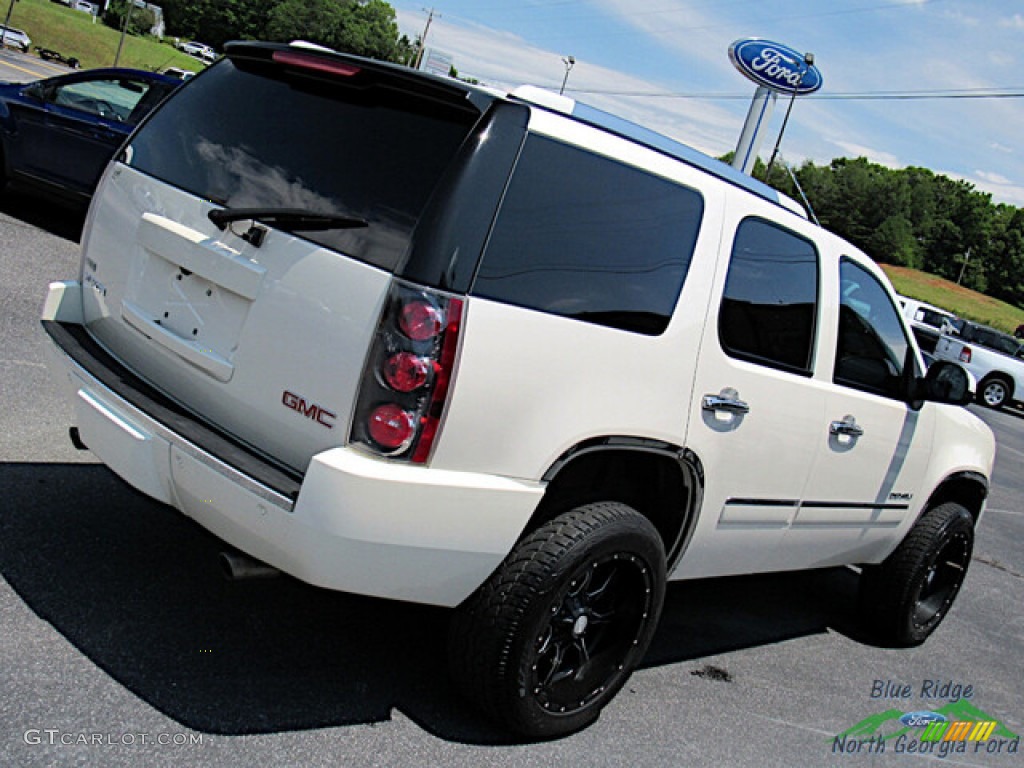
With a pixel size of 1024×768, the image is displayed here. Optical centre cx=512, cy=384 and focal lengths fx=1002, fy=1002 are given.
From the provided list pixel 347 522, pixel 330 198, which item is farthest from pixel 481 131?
pixel 347 522

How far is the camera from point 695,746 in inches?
139

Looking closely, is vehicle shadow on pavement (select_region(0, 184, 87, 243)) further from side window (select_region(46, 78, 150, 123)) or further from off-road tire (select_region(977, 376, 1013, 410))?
off-road tire (select_region(977, 376, 1013, 410))

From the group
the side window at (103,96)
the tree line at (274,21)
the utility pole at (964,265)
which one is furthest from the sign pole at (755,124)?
the utility pole at (964,265)

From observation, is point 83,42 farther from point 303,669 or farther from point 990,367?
point 303,669

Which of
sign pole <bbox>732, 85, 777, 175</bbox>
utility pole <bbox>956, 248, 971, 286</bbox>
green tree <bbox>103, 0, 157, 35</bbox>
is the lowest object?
sign pole <bbox>732, 85, 777, 175</bbox>

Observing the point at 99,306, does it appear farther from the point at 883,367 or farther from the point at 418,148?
the point at 883,367

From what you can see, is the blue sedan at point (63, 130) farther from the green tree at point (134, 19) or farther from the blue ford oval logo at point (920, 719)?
the green tree at point (134, 19)

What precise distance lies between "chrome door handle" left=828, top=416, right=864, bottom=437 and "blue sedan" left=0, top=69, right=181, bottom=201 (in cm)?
765

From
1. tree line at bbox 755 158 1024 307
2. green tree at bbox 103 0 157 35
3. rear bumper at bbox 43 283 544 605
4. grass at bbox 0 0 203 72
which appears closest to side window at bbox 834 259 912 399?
rear bumper at bbox 43 283 544 605

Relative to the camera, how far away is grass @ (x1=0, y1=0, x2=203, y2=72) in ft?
212

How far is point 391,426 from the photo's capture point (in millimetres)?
2688

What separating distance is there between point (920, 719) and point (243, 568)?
3.18m

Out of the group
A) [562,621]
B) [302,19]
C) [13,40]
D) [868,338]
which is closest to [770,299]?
[868,338]

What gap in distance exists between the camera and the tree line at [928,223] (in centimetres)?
11606
